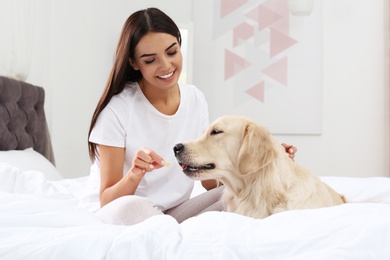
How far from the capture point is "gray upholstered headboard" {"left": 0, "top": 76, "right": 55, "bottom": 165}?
282 cm

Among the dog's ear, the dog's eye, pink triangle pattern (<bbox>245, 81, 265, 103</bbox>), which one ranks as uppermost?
pink triangle pattern (<bbox>245, 81, 265, 103</bbox>)

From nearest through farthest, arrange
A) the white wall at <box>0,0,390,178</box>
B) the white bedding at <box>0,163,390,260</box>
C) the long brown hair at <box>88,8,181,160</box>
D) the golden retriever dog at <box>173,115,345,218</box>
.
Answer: the white bedding at <box>0,163,390,260</box> < the golden retriever dog at <box>173,115,345,218</box> < the long brown hair at <box>88,8,181,160</box> < the white wall at <box>0,0,390,178</box>

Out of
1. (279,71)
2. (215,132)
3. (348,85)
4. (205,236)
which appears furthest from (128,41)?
(348,85)

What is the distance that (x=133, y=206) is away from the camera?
5.12 ft

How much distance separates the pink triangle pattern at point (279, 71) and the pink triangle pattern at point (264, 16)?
0.32 metres

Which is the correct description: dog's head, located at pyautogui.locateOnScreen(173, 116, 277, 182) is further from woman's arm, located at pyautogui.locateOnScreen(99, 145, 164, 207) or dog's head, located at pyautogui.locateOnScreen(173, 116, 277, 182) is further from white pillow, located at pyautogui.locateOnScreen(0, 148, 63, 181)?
white pillow, located at pyautogui.locateOnScreen(0, 148, 63, 181)

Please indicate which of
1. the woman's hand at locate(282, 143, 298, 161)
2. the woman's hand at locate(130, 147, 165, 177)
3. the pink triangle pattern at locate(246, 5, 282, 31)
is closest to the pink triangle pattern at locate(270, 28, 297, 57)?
the pink triangle pattern at locate(246, 5, 282, 31)

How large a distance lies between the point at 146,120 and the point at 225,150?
1.24 ft

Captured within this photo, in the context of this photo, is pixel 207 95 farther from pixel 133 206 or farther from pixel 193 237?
pixel 193 237

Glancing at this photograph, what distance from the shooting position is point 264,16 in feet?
15.0

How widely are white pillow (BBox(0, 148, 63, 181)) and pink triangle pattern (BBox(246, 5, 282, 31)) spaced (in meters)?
2.40

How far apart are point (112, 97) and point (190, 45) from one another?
2466 millimetres

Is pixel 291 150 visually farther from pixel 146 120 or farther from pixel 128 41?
pixel 128 41

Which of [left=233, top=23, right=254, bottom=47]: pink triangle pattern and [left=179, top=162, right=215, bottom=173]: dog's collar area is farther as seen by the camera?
[left=233, top=23, right=254, bottom=47]: pink triangle pattern
